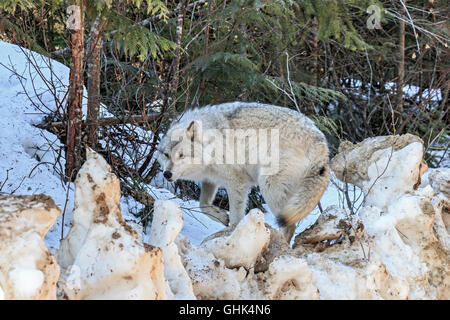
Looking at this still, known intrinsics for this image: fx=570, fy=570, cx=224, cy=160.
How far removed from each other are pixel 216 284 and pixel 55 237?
57.0 inches

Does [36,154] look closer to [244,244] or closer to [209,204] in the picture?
[209,204]

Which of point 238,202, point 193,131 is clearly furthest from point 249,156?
point 193,131

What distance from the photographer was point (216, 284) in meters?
3.83

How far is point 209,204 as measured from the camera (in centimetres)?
677

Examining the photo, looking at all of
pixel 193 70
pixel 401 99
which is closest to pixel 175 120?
pixel 193 70

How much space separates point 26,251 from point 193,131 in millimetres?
3627

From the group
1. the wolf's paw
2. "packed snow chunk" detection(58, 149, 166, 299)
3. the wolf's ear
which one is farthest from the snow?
the wolf's ear

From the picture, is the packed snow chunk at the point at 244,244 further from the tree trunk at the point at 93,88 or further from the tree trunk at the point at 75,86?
the tree trunk at the point at 93,88

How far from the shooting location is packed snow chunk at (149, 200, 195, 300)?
3544 millimetres

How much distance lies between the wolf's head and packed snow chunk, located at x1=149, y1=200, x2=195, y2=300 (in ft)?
8.09

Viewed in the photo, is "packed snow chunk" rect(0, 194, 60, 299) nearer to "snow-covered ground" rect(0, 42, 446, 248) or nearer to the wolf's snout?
"snow-covered ground" rect(0, 42, 446, 248)

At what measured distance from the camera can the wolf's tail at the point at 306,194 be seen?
212 inches
